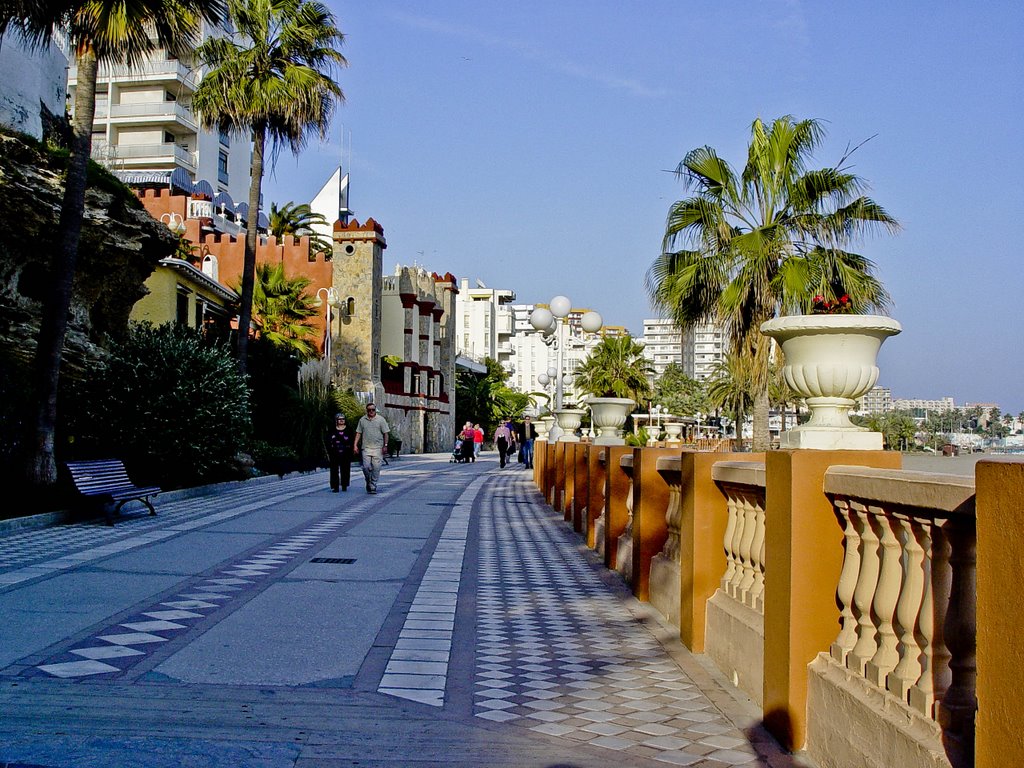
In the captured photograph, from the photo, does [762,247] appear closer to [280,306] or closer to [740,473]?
[740,473]

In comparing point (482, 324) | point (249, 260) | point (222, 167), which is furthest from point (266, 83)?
point (482, 324)

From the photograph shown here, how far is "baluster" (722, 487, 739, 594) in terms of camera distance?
622 cm

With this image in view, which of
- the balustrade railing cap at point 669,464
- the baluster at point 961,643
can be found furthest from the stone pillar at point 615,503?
the baluster at point 961,643

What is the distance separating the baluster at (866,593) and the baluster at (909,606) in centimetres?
31

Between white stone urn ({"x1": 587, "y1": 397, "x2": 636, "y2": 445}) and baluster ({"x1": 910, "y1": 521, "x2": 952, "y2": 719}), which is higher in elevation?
white stone urn ({"x1": 587, "y1": 397, "x2": 636, "y2": 445})

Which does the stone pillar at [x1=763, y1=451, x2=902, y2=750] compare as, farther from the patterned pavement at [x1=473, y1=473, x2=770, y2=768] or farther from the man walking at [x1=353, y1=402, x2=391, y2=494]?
the man walking at [x1=353, y1=402, x2=391, y2=494]

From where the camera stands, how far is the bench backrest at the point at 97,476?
12.7 m

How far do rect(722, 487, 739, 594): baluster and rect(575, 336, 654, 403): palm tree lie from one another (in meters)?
70.9

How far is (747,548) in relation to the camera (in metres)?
5.84

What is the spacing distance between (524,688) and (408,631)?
161cm

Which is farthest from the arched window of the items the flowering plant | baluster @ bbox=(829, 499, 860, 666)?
baluster @ bbox=(829, 499, 860, 666)

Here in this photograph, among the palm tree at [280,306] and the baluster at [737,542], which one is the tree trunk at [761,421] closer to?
the baluster at [737,542]

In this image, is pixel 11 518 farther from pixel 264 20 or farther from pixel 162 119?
pixel 162 119

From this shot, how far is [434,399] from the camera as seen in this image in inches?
2677
